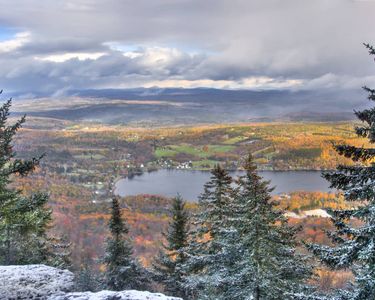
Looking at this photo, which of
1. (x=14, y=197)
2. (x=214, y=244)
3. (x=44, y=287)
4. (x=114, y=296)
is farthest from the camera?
(x=214, y=244)

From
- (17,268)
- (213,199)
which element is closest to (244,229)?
(213,199)

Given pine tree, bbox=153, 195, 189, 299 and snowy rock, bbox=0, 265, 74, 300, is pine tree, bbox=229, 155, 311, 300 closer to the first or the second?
snowy rock, bbox=0, 265, 74, 300

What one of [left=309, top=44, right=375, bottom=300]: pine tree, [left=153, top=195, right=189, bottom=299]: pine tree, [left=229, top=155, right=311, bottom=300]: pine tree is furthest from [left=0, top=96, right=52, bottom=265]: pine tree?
[left=309, top=44, right=375, bottom=300]: pine tree

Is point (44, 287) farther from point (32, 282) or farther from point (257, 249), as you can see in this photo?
point (257, 249)

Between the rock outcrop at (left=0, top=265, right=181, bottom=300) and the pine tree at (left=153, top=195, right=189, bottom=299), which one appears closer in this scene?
the rock outcrop at (left=0, top=265, right=181, bottom=300)

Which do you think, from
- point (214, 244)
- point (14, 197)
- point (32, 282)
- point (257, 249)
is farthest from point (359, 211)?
point (14, 197)

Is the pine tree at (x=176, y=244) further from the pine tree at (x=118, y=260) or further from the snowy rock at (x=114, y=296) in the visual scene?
the snowy rock at (x=114, y=296)

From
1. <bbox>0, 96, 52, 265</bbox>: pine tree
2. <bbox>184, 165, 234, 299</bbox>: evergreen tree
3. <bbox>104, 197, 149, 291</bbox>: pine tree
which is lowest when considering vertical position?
<bbox>104, 197, 149, 291</bbox>: pine tree
